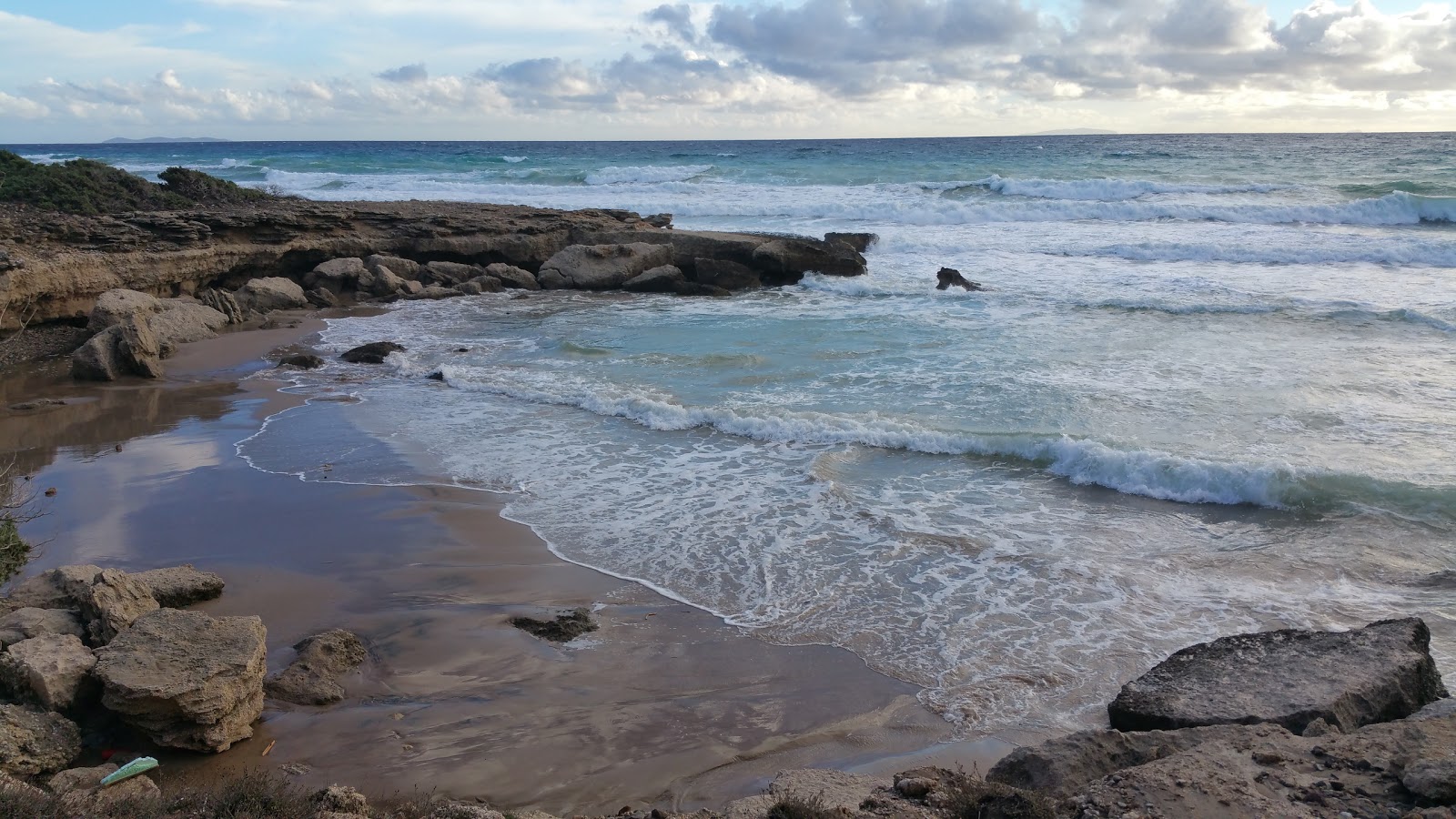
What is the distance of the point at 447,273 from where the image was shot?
19453 mm

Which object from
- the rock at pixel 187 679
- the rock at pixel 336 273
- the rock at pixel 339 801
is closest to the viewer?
the rock at pixel 339 801

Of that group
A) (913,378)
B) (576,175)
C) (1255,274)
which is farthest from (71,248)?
(576,175)

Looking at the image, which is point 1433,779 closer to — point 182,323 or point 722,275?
point 182,323

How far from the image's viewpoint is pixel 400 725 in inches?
181

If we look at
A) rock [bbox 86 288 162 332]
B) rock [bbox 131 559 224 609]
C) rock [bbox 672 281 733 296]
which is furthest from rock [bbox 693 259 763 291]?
rock [bbox 131 559 224 609]

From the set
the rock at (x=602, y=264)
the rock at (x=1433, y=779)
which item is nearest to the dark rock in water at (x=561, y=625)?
the rock at (x=1433, y=779)

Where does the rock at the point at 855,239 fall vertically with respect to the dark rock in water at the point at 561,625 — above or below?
above

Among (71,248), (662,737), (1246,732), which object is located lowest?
(662,737)

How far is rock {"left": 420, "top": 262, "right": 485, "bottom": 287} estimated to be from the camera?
19.2 meters

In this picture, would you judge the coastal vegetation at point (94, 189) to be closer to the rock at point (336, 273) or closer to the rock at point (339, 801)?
the rock at point (336, 273)

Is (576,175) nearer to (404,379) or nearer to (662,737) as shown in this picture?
(404,379)

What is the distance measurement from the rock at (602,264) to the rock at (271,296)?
15.2 feet

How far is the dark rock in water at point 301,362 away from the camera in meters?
12.8

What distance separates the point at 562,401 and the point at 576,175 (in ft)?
138
